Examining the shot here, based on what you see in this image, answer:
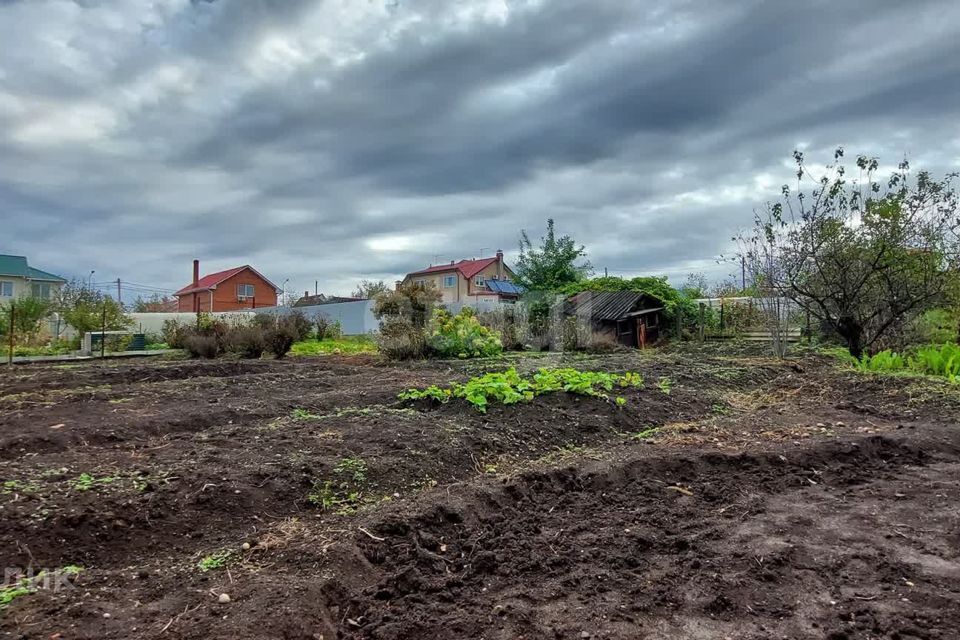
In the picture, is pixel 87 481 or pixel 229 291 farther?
pixel 229 291

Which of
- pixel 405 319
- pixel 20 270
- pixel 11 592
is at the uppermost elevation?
pixel 20 270

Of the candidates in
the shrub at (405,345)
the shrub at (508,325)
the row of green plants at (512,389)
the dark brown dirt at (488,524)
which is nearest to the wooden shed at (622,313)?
the shrub at (508,325)

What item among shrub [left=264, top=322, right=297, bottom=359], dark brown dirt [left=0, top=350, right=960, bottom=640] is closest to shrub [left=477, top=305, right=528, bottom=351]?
shrub [left=264, top=322, right=297, bottom=359]

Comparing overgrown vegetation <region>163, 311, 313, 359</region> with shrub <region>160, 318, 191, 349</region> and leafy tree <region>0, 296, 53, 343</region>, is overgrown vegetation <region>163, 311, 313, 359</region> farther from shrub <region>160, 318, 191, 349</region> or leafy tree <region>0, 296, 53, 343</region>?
leafy tree <region>0, 296, 53, 343</region>

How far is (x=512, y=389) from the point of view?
494 centimetres

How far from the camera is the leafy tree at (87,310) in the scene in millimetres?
15520

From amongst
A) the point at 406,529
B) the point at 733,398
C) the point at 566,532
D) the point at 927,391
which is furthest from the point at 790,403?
the point at 406,529

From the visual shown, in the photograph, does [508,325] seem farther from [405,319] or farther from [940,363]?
[940,363]

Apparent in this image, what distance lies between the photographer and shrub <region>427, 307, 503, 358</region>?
11477mm

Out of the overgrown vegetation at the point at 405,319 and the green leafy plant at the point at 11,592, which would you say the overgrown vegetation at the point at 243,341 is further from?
the green leafy plant at the point at 11,592

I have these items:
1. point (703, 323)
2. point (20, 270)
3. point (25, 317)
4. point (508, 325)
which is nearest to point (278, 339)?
point (508, 325)

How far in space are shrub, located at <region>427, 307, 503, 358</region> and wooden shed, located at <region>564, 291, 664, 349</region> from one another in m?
3.41

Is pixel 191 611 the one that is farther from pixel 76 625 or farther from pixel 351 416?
pixel 351 416

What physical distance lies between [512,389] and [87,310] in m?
16.0
